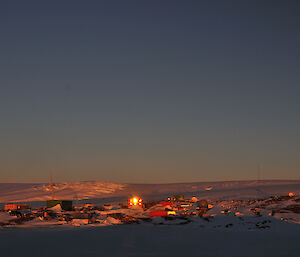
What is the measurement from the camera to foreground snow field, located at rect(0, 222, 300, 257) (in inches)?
671

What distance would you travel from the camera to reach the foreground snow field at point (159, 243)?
17.0 m

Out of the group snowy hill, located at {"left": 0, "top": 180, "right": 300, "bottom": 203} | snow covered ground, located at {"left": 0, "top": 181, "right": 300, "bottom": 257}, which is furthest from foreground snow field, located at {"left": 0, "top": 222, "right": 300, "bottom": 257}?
snowy hill, located at {"left": 0, "top": 180, "right": 300, "bottom": 203}

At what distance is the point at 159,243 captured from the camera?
20.6 meters

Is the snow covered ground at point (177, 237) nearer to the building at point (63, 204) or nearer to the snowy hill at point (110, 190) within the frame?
the building at point (63, 204)

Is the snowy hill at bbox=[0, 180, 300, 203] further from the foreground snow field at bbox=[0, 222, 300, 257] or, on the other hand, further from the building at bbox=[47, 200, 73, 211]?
the foreground snow field at bbox=[0, 222, 300, 257]

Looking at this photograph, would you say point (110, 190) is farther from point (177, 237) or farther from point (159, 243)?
point (159, 243)

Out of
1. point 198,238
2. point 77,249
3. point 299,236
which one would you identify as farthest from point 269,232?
point 77,249

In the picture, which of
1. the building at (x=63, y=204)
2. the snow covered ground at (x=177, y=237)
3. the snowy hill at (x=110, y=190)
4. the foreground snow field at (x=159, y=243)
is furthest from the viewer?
the snowy hill at (x=110, y=190)

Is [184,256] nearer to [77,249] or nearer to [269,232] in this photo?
[77,249]

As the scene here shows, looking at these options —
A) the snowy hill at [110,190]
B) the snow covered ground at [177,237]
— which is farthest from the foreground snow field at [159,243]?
the snowy hill at [110,190]

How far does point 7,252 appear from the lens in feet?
53.8

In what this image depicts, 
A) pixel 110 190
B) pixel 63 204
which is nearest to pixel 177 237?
pixel 63 204

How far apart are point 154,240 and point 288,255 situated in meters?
7.43

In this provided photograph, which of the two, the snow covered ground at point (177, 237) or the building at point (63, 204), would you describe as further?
the building at point (63, 204)
